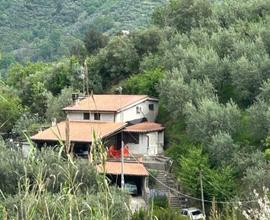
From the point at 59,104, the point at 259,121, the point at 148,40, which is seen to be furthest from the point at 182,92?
the point at 59,104

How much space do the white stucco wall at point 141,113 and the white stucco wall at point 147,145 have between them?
1.98 m

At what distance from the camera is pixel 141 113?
34.0m

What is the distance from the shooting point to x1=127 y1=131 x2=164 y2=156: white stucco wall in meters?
31.0

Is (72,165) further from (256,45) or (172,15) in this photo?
(172,15)

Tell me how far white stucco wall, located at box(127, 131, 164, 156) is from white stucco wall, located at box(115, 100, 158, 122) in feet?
6.51

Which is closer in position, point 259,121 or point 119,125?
point 259,121

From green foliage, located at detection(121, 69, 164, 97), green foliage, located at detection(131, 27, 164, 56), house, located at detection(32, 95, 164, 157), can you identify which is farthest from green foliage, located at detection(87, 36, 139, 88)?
house, located at detection(32, 95, 164, 157)

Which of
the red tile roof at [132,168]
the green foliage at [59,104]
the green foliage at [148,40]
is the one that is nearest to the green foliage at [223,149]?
the red tile roof at [132,168]

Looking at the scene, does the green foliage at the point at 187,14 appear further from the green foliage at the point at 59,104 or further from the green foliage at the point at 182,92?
the green foliage at the point at 59,104

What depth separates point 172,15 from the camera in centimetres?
4119

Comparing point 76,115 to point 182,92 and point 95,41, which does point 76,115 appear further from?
point 95,41

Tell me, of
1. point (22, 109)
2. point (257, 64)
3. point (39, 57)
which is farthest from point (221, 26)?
point (39, 57)

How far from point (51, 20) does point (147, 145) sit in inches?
2897

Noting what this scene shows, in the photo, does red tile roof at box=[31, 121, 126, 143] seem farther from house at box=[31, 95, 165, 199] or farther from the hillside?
the hillside
